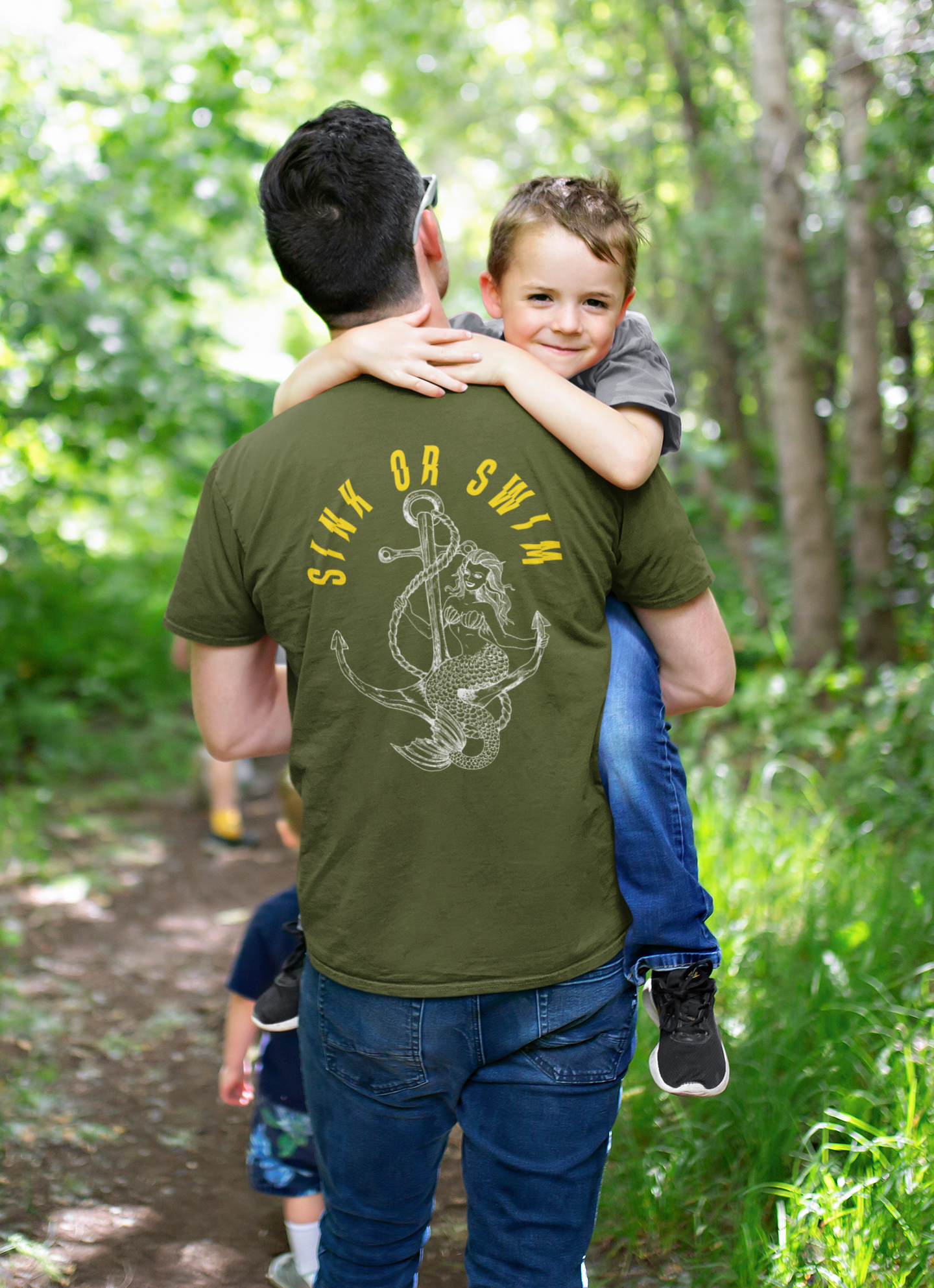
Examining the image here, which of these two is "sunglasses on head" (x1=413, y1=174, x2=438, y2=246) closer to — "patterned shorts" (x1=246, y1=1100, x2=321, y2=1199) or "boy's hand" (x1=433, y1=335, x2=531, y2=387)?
"boy's hand" (x1=433, y1=335, x2=531, y2=387)

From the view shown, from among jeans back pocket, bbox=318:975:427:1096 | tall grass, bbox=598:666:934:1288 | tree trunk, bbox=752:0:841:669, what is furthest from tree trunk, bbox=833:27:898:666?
jeans back pocket, bbox=318:975:427:1096

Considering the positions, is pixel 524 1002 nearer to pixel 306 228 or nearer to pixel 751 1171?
pixel 306 228

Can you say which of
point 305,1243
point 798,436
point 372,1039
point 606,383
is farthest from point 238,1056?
point 798,436

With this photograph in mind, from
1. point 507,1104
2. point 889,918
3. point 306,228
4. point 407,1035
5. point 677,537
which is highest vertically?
point 306,228

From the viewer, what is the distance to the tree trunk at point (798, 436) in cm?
682

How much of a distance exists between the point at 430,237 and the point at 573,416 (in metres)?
0.40

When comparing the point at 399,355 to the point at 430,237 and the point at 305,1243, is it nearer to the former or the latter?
the point at 430,237

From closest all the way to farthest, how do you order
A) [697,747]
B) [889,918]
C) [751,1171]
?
[751,1171] → [889,918] → [697,747]

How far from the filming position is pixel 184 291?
18.6ft

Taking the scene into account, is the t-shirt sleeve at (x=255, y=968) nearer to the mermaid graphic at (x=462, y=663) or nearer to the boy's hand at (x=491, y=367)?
Answer: the mermaid graphic at (x=462, y=663)

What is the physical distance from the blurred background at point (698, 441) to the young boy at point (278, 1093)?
2.39ft

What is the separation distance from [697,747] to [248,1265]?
4570mm

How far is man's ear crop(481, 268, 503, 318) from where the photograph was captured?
187 centimetres

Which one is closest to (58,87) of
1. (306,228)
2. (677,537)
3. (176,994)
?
(176,994)
